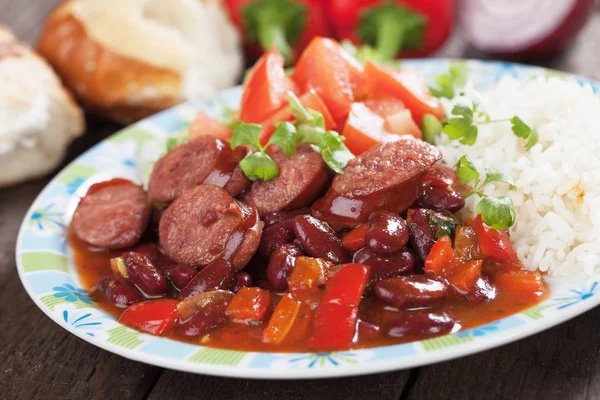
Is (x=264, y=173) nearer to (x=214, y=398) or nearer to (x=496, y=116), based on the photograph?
(x=214, y=398)

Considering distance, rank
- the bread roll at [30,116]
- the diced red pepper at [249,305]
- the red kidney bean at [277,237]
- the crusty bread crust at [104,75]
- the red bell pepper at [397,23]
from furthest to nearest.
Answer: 1. the red bell pepper at [397,23]
2. the crusty bread crust at [104,75]
3. the bread roll at [30,116]
4. the red kidney bean at [277,237]
5. the diced red pepper at [249,305]

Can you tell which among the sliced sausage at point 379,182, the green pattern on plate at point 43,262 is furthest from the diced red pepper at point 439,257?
the green pattern on plate at point 43,262

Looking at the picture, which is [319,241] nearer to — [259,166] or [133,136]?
[259,166]

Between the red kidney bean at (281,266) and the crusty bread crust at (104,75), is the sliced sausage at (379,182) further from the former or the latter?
the crusty bread crust at (104,75)

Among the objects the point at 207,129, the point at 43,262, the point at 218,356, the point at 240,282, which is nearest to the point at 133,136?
the point at 207,129

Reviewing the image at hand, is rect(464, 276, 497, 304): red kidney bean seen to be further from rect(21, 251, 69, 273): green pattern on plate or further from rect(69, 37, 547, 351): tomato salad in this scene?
rect(21, 251, 69, 273): green pattern on plate

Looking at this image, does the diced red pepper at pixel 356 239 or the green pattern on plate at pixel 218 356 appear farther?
the diced red pepper at pixel 356 239

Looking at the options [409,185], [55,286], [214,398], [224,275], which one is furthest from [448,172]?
[55,286]
